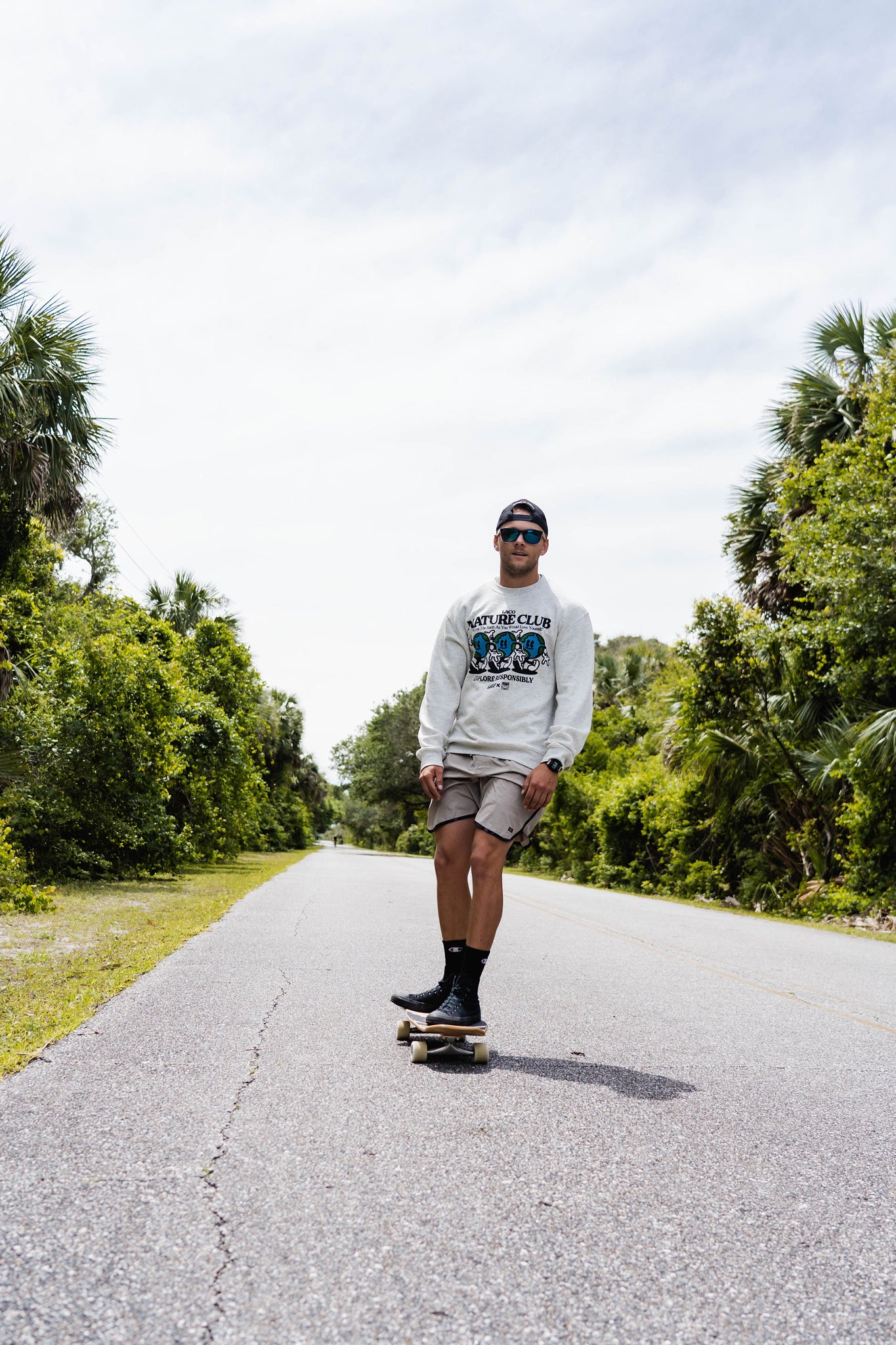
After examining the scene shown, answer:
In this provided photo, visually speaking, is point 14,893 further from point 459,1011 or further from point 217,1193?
point 217,1193

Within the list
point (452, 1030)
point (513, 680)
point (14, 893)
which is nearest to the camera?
point (452, 1030)

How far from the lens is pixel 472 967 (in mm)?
4195

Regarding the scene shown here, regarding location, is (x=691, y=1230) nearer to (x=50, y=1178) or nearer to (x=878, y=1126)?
(x=878, y=1126)

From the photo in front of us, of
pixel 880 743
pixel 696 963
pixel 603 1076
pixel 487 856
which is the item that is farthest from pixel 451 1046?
pixel 880 743

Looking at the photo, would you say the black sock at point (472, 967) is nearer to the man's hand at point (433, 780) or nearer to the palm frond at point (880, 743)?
the man's hand at point (433, 780)

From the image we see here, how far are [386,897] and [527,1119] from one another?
10686mm

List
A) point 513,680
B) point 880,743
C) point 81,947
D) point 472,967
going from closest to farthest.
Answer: point 472,967 < point 513,680 < point 81,947 < point 880,743

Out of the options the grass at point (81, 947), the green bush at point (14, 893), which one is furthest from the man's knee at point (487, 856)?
the green bush at point (14, 893)

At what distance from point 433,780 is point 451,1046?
1109 mm

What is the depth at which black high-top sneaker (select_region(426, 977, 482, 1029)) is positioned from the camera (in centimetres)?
404

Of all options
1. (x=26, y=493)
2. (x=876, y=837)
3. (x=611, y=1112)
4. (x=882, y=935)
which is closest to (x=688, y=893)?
(x=876, y=837)

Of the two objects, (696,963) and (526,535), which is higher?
(526,535)

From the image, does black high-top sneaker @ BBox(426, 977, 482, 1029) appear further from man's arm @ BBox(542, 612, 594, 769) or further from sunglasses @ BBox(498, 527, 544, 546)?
sunglasses @ BBox(498, 527, 544, 546)

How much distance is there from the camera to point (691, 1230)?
7.88 ft
